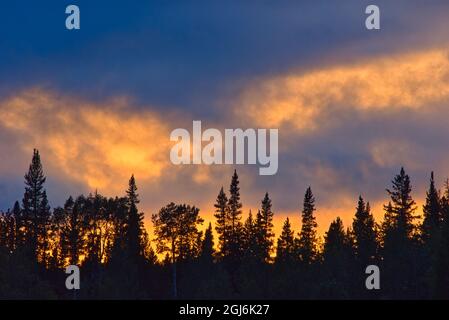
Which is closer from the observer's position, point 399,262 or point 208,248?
point 399,262

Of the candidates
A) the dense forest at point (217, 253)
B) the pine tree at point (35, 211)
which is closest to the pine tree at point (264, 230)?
the dense forest at point (217, 253)

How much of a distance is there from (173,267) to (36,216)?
21.8m

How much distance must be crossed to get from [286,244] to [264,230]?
413 cm

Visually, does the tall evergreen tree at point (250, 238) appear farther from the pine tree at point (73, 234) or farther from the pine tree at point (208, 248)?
the pine tree at point (73, 234)

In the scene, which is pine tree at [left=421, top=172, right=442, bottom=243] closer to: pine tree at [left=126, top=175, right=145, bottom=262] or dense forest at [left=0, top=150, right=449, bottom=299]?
dense forest at [left=0, top=150, right=449, bottom=299]

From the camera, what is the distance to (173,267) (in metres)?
132

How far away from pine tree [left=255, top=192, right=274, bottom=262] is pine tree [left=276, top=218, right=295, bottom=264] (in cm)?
155

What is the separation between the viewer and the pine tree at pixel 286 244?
118469 millimetres

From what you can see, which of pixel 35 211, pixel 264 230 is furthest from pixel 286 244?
pixel 35 211

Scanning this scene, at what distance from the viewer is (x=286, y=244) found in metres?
133

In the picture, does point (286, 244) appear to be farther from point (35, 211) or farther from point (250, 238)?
point (35, 211)

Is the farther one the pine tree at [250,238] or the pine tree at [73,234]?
the pine tree at [73,234]

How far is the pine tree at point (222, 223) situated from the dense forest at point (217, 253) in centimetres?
15
